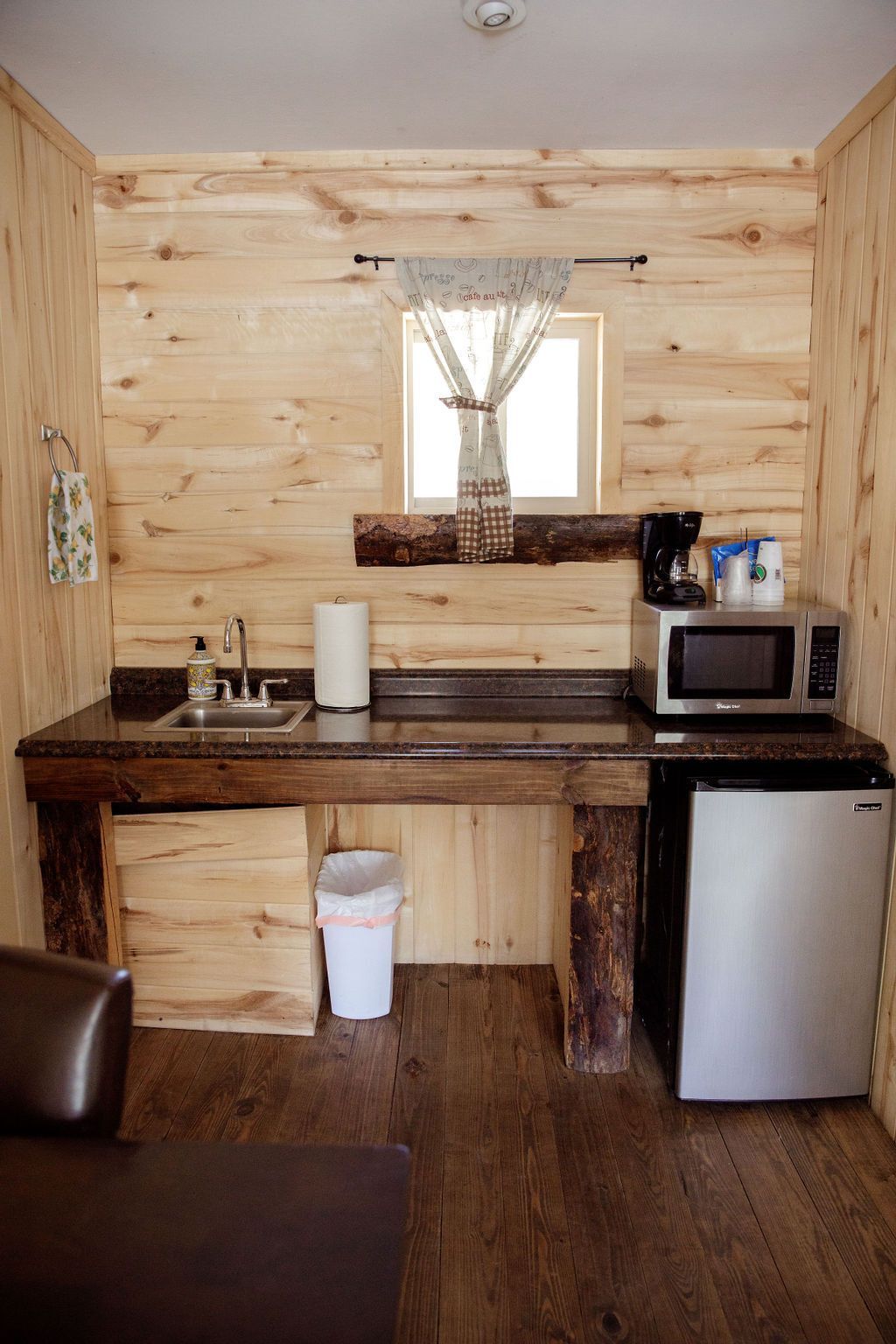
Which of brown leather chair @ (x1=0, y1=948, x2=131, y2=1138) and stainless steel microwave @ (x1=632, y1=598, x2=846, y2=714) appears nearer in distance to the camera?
brown leather chair @ (x1=0, y1=948, x2=131, y2=1138)

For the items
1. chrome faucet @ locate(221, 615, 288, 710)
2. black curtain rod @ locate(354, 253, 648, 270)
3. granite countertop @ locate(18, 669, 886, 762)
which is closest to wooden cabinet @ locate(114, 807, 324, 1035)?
granite countertop @ locate(18, 669, 886, 762)

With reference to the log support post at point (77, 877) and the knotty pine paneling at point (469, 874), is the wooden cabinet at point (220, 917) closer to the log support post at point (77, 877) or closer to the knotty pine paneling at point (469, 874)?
the log support post at point (77, 877)

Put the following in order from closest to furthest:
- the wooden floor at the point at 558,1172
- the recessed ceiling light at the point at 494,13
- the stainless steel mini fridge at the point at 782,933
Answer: the wooden floor at the point at 558,1172 < the recessed ceiling light at the point at 494,13 < the stainless steel mini fridge at the point at 782,933

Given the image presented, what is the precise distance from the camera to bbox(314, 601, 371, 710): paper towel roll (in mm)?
2492

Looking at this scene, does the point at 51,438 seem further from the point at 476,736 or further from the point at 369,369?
the point at 476,736

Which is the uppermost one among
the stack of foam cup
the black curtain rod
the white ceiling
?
the white ceiling

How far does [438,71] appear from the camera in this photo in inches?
82.0

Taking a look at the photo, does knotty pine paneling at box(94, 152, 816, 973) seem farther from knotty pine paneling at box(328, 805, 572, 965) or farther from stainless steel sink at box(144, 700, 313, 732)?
stainless steel sink at box(144, 700, 313, 732)

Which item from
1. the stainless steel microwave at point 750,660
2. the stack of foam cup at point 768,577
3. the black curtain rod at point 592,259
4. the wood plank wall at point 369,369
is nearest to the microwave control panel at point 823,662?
the stainless steel microwave at point 750,660

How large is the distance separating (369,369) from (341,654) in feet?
2.78

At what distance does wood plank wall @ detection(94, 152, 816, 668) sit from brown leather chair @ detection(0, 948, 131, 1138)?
5.56 ft

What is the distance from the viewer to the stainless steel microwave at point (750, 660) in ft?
7.38

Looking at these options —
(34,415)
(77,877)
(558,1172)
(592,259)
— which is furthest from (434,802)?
(592,259)

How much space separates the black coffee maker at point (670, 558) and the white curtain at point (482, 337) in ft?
1.36
